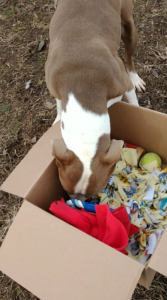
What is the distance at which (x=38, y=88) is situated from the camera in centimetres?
327

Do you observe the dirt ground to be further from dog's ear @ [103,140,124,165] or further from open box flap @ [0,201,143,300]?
dog's ear @ [103,140,124,165]

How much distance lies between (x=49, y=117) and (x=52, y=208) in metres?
1.48

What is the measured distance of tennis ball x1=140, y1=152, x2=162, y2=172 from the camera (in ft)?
7.47

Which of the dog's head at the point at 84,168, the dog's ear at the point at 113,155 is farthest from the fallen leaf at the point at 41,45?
the dog's ear at the point at 113,155

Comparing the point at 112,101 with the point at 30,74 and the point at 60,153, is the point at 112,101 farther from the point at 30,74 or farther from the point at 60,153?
the point at 30,74

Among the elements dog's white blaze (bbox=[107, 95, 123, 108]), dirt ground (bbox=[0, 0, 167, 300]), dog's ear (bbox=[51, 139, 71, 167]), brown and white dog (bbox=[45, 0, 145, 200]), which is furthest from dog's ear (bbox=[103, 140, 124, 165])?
dirt ground (bbox=[0, 0, 167, 300])

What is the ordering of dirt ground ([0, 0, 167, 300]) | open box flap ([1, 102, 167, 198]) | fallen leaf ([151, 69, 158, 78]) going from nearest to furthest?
1. open box flap ([1, 102, 167, 198])
2. dirt ground ([0, 0, 167, 300])
3. fallen leaf ([151, 69, 158, 78])

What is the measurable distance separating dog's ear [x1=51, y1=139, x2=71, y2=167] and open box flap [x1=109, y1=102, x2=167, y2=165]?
1.83ft

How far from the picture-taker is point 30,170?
1.85 metres

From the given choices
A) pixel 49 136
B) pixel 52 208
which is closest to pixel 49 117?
pixel 49 136

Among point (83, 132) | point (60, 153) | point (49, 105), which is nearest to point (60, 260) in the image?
point (60, 153)

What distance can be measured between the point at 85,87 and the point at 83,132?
284 mm

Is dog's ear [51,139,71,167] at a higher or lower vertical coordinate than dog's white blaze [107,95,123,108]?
lower

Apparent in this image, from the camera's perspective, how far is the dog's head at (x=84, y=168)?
176 cm
